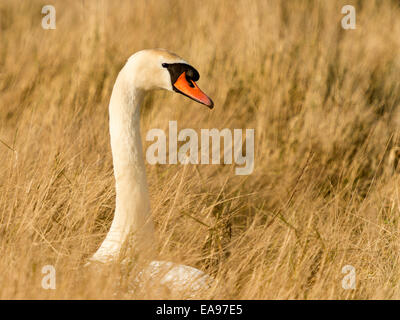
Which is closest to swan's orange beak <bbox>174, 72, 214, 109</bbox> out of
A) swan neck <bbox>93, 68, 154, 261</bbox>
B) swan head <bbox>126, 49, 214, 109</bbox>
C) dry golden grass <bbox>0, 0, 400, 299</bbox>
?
swan head <bbox>126, 49, 214, 109</bbox>

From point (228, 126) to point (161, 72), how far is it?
2020 millimetres

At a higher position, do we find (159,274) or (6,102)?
(6,102)

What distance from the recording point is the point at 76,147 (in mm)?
5215

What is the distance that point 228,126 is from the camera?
5953mm

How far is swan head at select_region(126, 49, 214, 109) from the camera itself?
155 inches

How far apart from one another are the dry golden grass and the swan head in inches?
27.6

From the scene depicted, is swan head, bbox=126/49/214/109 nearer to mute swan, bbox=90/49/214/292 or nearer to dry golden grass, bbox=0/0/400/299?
mute swan, bbox=90/49/214/292

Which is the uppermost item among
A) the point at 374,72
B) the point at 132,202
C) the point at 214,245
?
the point at 374,72

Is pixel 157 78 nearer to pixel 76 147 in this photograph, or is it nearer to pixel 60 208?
pixel 60 208

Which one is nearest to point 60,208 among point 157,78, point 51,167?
point 51,167

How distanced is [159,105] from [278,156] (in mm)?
1067

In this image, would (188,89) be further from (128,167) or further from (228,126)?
(228,126)

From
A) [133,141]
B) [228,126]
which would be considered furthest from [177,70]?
[228,126]

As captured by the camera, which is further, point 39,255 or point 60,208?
point 60,208
